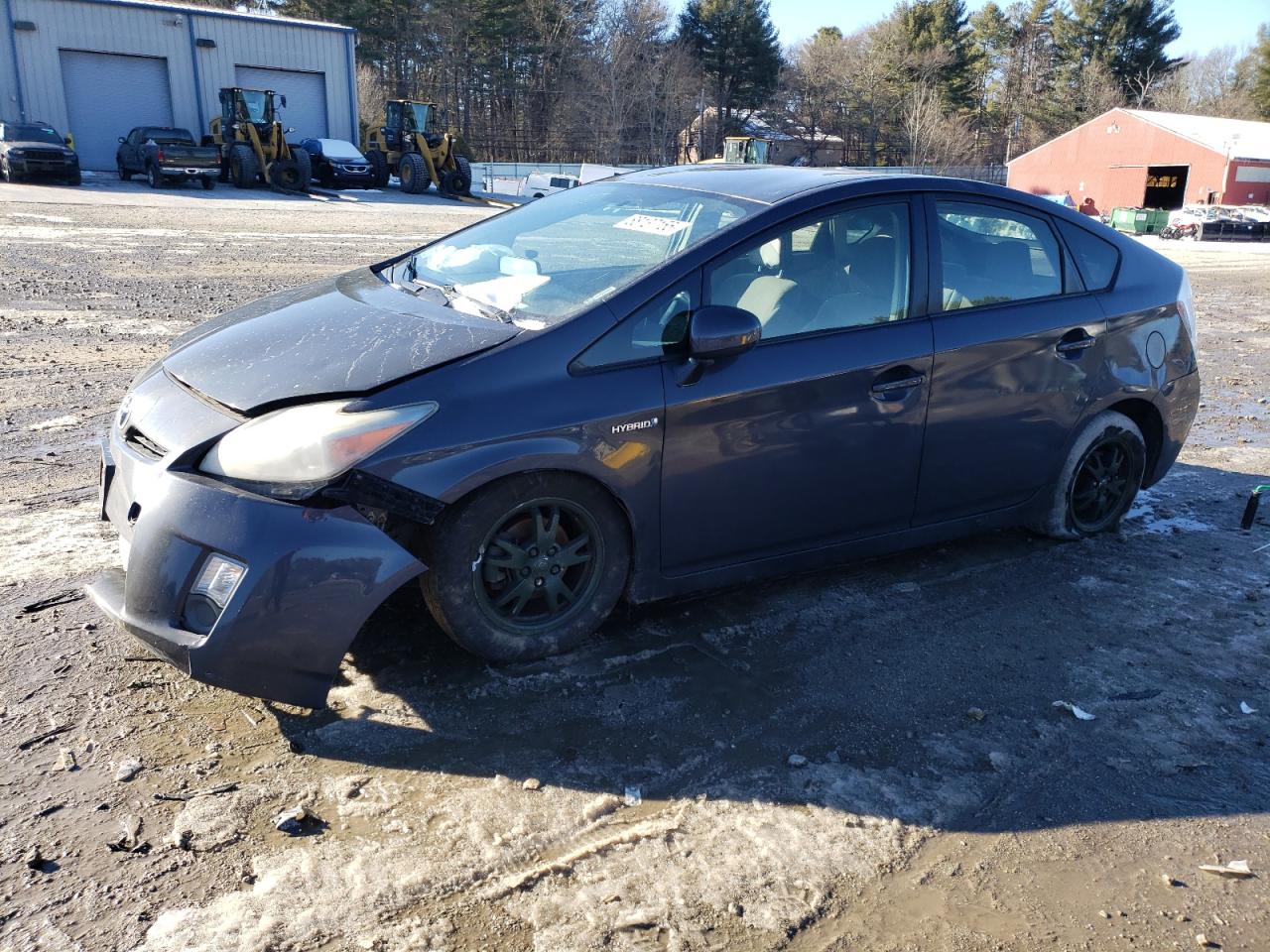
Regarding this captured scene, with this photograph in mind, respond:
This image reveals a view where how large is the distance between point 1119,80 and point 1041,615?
268 ft

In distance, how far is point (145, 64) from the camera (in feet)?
120

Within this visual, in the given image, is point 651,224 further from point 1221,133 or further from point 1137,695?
point 1221,133

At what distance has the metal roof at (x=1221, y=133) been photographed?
46719 millimetres

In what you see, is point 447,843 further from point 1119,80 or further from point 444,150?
point 1119,80

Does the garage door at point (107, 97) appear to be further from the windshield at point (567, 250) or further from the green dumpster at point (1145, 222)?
the windshield at point (567, 250)

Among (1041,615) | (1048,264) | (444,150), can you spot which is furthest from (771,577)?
(444,150)

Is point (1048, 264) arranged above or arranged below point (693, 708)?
above

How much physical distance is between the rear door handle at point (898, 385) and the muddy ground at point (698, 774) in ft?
2.93

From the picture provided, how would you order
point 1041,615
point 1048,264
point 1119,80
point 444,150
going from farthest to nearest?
point 1119,80
point 444,150
point 1048,264
point 1041,615

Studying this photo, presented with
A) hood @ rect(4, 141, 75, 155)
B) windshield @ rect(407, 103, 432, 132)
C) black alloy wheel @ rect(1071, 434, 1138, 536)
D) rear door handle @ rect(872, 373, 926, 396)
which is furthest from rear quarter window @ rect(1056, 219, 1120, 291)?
windshield @ rect(407, 103, 432, 132)

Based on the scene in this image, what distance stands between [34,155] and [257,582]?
30089 mm

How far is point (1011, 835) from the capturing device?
281 centimetres

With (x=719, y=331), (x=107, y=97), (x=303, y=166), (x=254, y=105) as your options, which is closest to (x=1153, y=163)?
(x=303, y=166)

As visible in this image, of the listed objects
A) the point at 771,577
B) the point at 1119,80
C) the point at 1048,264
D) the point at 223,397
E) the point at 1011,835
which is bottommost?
the point at 1011,835
